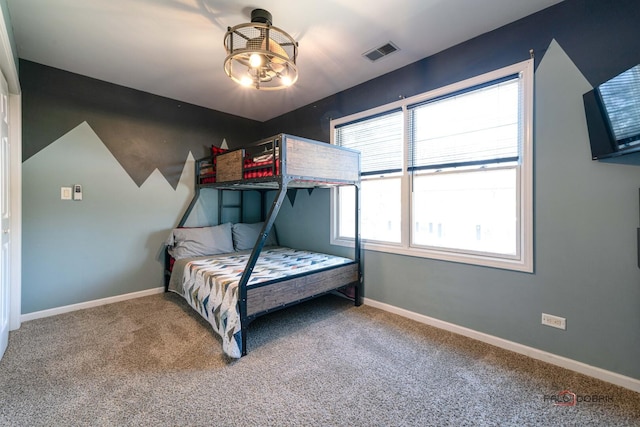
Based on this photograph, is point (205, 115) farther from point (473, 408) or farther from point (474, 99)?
point (473, 408)

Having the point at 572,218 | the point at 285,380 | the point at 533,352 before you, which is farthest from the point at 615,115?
the point at 285,380

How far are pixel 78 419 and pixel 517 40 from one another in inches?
147

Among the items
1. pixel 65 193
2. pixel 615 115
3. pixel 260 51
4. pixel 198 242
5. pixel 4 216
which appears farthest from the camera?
pixel 198 242

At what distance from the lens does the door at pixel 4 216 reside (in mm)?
2037

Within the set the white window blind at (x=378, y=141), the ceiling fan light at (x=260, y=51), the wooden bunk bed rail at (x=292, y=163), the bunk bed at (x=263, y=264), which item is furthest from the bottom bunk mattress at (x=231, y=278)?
the ceiling fan light at (x=260, y=51)

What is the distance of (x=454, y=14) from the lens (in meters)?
2.04

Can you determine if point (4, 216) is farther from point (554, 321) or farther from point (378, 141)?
point (554, 321)

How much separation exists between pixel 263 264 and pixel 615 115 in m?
2.84

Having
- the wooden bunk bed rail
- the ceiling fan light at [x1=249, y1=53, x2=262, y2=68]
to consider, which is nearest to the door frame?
the wooden bunk bed rail

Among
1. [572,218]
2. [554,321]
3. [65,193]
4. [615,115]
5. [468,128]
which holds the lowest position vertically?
[554,321]

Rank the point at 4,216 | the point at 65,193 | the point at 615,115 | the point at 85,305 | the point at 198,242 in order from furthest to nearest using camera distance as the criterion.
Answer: the point at 198,242 → the point at 85,305 → the point at 65,193 → the point at 4,216 → the point at 615,115

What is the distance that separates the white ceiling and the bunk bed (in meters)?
0.84

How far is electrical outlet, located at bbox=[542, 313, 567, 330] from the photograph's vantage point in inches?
75.7

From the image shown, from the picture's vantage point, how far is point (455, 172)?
2479 millimetres
